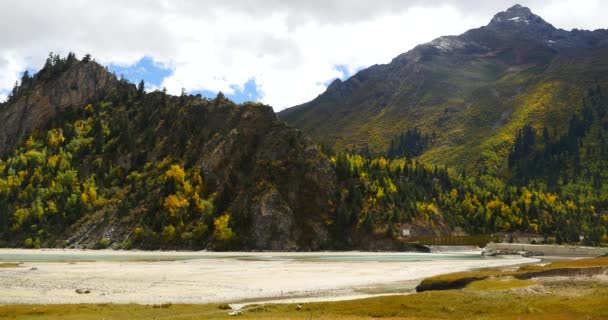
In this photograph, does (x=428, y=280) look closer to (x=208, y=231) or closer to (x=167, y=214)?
(x=208, y=231)

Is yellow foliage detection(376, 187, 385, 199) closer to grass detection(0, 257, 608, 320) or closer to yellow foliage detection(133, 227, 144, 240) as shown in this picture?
yellow foliage detection(133, 227, 144, 240)

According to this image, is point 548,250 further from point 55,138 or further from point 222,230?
point 55,138

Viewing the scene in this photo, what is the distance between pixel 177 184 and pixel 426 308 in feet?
386

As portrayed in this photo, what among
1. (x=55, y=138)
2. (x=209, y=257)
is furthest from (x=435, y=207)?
(x=55, y=138)

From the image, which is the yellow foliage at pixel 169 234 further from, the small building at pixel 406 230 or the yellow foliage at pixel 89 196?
the small building at pixel 406 230

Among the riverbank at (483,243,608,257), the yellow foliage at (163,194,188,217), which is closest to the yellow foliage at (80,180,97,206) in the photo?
the yellow foliage at (163,194,188,217)

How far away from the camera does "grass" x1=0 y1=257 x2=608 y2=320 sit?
29.0 meters

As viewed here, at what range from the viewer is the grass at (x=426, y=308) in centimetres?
2898

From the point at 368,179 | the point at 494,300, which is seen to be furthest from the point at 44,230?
the point at 494,300

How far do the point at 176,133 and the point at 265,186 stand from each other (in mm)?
48160

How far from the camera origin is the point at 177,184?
141875 mm

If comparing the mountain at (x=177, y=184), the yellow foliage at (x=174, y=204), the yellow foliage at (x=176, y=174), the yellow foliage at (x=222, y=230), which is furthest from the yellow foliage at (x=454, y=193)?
the yellow foliage at (x=174, y=204)

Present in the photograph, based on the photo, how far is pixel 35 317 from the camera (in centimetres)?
3191

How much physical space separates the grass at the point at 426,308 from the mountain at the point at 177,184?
89.5 m
